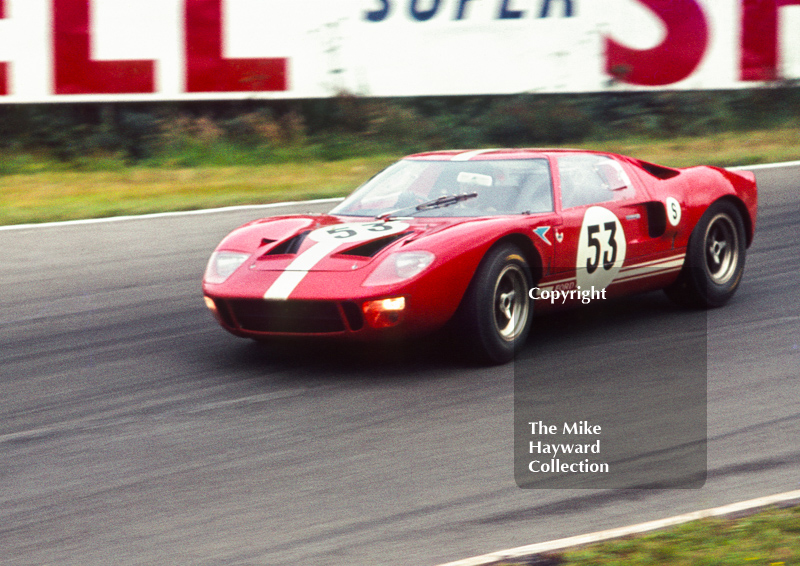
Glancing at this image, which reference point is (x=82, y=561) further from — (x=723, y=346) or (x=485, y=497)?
(x=723, y=346)

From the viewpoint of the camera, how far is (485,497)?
3809 millimetres

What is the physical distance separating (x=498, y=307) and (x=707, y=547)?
2.40 m

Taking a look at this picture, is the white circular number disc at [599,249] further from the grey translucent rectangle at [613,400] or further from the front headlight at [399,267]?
the front headlight at [399,267]

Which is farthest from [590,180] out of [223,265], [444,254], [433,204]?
[223,265]

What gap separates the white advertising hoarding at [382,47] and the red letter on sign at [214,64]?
0.05 ft

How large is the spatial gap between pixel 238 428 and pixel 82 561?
4.41ft

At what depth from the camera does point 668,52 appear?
1451cm

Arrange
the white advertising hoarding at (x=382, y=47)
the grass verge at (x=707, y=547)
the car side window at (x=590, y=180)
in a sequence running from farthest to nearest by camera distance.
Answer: the white advertising hoarding at (x=382, y=47), the car side window at (x=590, y=180), the grass verge at (x=707, y=547)

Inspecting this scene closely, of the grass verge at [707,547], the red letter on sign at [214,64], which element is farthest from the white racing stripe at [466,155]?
the red letter on sign at [214,64]

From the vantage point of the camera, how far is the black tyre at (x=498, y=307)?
5.26m

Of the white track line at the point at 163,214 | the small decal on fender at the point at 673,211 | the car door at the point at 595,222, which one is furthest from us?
the white track line at the point at 163,214

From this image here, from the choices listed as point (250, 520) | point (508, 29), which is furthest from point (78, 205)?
point (250, 520)

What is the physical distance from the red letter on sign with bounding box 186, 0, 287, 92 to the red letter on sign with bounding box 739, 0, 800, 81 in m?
6.20

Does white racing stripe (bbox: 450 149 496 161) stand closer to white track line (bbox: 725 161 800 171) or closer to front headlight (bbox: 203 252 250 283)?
front headlight (bbox: 203 252 250 283)
